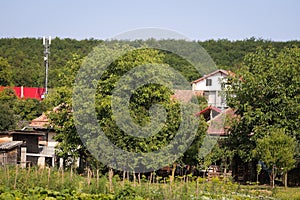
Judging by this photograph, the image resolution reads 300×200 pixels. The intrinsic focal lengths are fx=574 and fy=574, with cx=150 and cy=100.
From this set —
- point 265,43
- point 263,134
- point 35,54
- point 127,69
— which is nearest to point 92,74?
point 127,69

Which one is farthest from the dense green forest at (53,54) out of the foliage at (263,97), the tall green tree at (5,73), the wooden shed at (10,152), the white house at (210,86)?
the wooden shed at (10,152)

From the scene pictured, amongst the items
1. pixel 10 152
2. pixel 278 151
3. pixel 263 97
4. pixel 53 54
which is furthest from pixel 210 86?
pixel 10 152

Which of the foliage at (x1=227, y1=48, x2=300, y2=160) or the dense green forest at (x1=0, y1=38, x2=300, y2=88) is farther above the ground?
the dense green forest at (x1=0, y1=38, x2=300, y2=88)

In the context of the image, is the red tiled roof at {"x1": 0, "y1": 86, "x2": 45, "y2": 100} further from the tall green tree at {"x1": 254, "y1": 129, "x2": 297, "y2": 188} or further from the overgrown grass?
the overgrown grass

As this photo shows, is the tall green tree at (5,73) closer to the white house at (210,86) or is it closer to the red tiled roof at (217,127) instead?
the white house at (210,86)

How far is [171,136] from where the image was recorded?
26266 mm

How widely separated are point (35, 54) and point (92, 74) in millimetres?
48788

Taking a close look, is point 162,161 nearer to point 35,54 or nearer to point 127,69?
point 127,69

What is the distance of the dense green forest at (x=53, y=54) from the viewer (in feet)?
220

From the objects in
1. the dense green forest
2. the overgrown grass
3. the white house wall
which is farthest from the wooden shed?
the white house wall

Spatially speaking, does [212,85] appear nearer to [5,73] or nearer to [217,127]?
[5,73]

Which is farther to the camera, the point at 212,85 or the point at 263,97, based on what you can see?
the point at 212,85

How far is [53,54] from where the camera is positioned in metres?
72.7

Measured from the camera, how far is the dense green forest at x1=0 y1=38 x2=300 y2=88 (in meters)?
67.2
